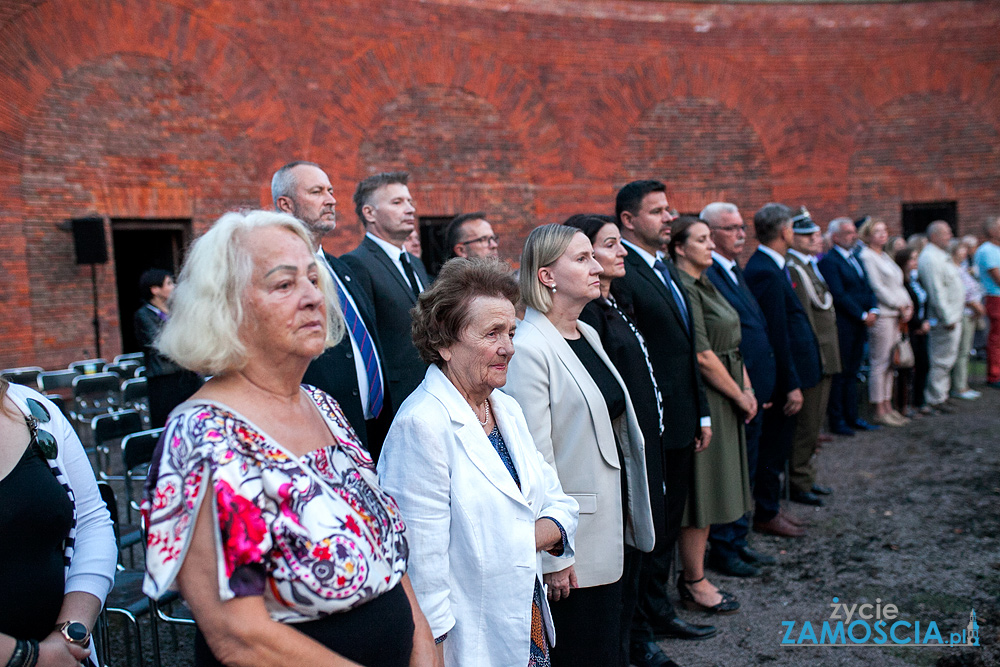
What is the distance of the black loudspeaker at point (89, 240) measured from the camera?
9.23m

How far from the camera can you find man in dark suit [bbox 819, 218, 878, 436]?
7.99 meters

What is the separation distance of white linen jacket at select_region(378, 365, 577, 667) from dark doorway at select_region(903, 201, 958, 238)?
14.7m

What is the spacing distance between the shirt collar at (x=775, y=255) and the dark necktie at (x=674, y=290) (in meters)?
1.85

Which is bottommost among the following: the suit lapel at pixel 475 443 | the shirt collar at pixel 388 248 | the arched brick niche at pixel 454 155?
the suit lapel at pixel 475 443

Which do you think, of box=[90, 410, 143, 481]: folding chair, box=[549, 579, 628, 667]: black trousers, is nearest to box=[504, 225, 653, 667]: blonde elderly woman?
box=[549, 579, 628, 667]: black trousers

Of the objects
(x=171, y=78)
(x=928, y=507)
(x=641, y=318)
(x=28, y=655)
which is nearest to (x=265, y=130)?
(x=171, y=78)

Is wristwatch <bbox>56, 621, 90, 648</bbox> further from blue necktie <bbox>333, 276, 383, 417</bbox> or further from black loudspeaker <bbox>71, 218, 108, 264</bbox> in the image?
black loudspeaker <bbox>71, 218, 108, 264</bbox>

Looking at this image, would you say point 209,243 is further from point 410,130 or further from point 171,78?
point 410,130

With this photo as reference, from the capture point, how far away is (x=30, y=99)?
29.5ft

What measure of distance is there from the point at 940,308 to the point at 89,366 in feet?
32.5

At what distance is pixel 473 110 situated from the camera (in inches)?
481

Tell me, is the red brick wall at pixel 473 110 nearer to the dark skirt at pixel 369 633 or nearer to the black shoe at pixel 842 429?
the black shoe at pixel 842 429

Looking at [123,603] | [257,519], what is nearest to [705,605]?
[123,603]

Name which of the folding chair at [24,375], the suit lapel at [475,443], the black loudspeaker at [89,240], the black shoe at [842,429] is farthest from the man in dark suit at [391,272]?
the black loudspeaker at [89,240]
